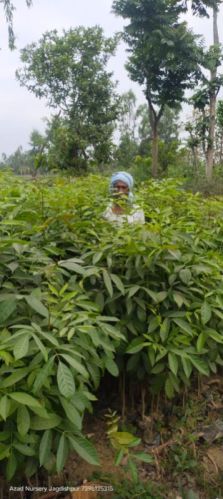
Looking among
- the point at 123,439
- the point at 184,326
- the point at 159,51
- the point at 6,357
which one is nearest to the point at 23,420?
the point at 6,357

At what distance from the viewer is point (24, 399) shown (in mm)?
1113

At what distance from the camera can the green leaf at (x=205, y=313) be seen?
160 cm

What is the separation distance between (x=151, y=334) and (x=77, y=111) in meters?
14.5

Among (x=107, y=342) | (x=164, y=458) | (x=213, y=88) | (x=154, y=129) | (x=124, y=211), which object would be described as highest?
(x=213, y=88)

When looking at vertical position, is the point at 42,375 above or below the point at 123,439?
above

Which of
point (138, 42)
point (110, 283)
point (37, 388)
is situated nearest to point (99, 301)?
point (110, 283)

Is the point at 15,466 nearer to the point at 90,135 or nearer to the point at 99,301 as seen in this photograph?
the point at 99,301

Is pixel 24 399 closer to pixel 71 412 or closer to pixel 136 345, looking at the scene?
pixel 71 412

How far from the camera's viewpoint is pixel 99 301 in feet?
5.34

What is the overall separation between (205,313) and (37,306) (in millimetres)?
632

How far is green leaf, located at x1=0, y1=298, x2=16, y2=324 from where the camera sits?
1267 millimetres

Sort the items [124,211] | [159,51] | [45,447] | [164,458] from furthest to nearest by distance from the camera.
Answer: [159,51]
[124,211]
[164,458]
[45,447]

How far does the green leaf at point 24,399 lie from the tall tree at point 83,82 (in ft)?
44.3

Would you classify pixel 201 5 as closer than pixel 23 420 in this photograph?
No
